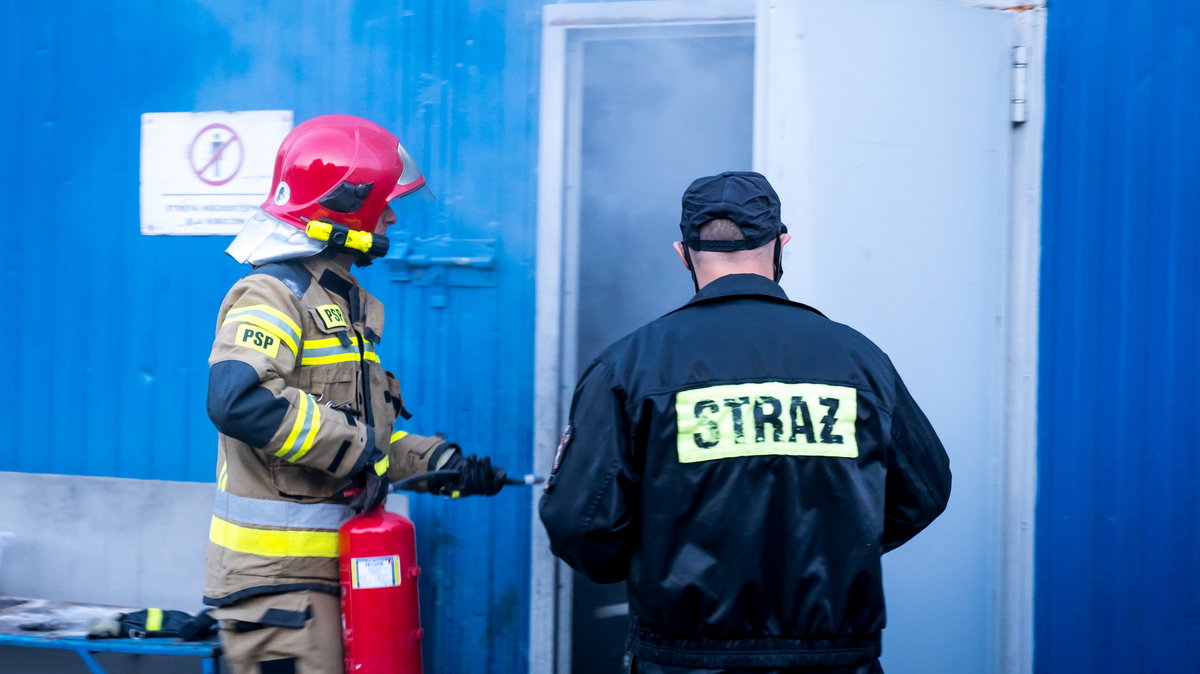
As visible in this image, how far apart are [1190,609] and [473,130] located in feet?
9.82

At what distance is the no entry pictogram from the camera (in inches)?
153

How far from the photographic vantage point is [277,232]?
114 inches

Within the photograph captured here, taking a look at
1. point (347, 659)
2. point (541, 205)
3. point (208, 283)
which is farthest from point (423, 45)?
point (347, 659)

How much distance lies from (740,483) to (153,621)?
98.8 inches

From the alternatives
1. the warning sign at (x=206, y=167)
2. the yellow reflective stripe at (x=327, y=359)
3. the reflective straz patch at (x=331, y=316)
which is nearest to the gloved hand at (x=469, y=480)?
the yellow reflective stripe at (x=327, y=359)

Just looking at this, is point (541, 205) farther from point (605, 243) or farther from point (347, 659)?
point (347, 659)

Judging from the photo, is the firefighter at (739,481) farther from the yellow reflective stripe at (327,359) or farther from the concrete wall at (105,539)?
the concrete wall at (105,539)

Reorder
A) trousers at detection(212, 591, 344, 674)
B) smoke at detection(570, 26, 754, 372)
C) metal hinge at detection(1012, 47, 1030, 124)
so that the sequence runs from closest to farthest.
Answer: trousers at detection(212, 591, 344, 674) → metal hinge at detection(1012, 47, 1030, 124) → smoke at detection(570, 26, 754, 372)

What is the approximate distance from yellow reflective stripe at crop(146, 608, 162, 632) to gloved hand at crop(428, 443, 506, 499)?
1.27 m

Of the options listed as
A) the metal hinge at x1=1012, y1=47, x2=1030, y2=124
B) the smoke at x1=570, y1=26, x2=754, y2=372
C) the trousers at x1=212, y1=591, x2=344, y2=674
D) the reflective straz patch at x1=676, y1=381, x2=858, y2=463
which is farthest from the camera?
the smoke at x1=570, y1=26, x2=754, y2=372

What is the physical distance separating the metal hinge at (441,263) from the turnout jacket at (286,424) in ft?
2.53

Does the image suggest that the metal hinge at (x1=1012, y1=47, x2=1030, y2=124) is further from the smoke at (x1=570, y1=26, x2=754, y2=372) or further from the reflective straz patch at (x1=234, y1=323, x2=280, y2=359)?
the reflective straz patch at (x1=234, y1=323, x2=280, y2=359)

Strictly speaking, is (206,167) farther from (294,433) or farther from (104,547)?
(294,433)

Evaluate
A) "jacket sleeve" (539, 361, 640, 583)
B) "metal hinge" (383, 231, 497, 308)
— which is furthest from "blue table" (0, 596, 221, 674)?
"jacket sleeve" (539, 361, 640, 583)
